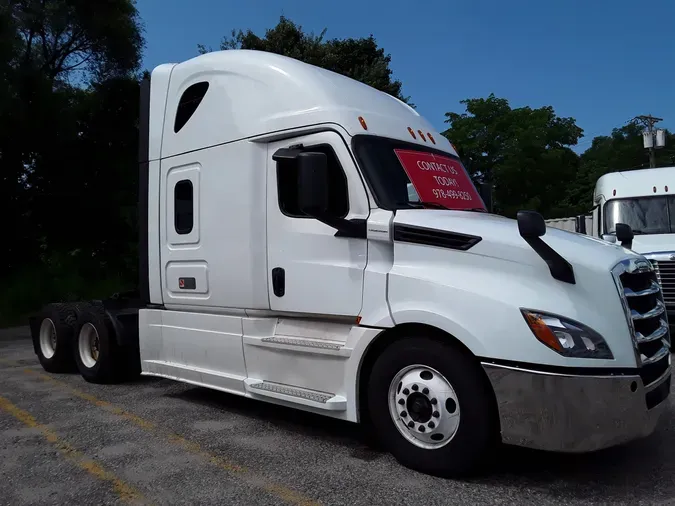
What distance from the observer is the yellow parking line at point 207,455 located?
3953 millimetres

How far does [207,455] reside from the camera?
4.76m

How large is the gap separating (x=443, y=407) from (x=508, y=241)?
1153mm

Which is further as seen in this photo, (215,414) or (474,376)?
(215,414)

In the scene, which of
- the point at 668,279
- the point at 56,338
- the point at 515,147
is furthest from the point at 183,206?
the point at 515,147

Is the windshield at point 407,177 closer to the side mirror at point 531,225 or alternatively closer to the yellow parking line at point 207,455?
the side mirror at point 531,225

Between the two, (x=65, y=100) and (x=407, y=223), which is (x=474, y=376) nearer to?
(x=407, y=223)

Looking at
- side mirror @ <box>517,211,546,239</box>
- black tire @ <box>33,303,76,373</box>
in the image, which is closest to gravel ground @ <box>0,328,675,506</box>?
side mirror @ <box>517,211,546,239</box>

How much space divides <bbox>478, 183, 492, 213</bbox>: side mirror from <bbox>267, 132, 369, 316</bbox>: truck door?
2.05 meters

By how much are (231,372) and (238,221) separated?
133cm

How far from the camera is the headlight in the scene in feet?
12.4

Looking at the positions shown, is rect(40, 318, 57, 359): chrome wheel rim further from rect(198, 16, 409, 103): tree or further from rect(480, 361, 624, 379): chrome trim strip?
rect(198, 16, 409, 103): tree

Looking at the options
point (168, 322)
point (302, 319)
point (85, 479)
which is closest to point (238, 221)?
point (302, 319)

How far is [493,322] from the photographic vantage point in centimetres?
391

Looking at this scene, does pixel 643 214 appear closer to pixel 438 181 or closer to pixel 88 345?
pixel 438 181
